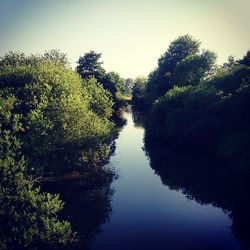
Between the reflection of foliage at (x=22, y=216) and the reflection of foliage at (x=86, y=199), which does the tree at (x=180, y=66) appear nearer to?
the reflection of foliage at (x=86, y=199)

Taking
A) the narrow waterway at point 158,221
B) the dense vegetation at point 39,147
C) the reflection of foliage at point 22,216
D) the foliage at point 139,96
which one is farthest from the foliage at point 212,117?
the foliage at point 139,96

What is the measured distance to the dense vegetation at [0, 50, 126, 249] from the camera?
30.7m

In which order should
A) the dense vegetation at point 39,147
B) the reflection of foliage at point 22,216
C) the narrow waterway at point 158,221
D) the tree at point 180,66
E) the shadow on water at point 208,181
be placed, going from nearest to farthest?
the reflection of foliage at point 22,216, the dense vegetation at point 39,147, the narrow waterway at point 158,221, the shadow on water at point 208,181, the tree at point 180,66

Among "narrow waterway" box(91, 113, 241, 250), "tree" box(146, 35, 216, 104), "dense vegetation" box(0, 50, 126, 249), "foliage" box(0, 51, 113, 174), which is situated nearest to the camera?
"dense vegetation" box(0, 50, 126, 249)

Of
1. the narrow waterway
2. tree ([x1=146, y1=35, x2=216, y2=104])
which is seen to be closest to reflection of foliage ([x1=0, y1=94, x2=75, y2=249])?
the narrow waterway

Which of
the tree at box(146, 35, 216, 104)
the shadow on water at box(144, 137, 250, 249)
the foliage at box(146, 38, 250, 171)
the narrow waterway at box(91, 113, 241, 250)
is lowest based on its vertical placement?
the narrow waterway at box(91, 113, 241, 250)

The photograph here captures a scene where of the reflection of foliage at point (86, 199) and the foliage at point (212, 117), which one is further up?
the foliage at point (212, 117)

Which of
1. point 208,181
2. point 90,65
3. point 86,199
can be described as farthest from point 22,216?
point 90,65

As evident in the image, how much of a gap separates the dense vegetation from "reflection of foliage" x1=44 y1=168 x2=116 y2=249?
0.61m

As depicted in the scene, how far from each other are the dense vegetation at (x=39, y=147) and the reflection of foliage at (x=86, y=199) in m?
0.61

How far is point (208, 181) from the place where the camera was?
5059 centimetres

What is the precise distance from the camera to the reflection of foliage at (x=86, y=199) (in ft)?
122

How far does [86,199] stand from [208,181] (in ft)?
62.7

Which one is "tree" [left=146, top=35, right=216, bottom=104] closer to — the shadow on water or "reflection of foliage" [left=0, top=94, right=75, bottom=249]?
the shadow on water
